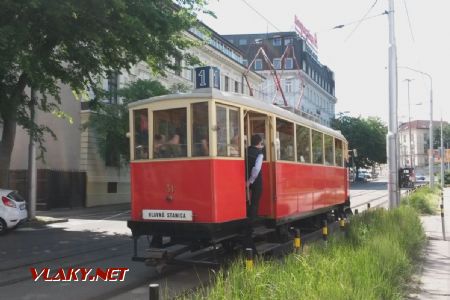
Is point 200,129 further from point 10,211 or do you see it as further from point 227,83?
point 227,83

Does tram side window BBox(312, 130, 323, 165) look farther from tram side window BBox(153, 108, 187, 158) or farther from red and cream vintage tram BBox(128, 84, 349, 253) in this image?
tram side window BBox(153, 108, 187, 158)

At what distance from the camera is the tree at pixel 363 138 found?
83625mm

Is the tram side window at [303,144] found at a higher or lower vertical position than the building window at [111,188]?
higher

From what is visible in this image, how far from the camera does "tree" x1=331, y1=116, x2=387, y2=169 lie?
83.6 m

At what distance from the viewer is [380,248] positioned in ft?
27.0

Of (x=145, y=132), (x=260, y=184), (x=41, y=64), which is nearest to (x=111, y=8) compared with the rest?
(x=41, y=64)

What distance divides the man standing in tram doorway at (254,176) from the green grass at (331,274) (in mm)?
1507

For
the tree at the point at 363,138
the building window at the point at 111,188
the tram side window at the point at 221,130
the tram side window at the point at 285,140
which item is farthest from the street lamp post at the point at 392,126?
the tree at the point at 363,138

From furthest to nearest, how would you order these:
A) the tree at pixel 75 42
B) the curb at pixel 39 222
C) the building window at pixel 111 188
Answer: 1. the building window at pixel 111 188
2. the curb at pixel 39 222
3. the tree at pixel 75 42

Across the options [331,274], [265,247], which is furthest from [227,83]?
[331,274]

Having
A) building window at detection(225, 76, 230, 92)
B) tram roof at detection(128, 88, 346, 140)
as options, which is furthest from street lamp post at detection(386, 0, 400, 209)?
building window at detection(225, 76, 230, 92)

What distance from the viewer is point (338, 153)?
16.7 meters

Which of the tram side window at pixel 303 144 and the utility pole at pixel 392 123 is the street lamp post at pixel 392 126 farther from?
the tram side window at pixel 303 144

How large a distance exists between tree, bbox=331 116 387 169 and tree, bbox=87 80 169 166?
56600 millimetres
